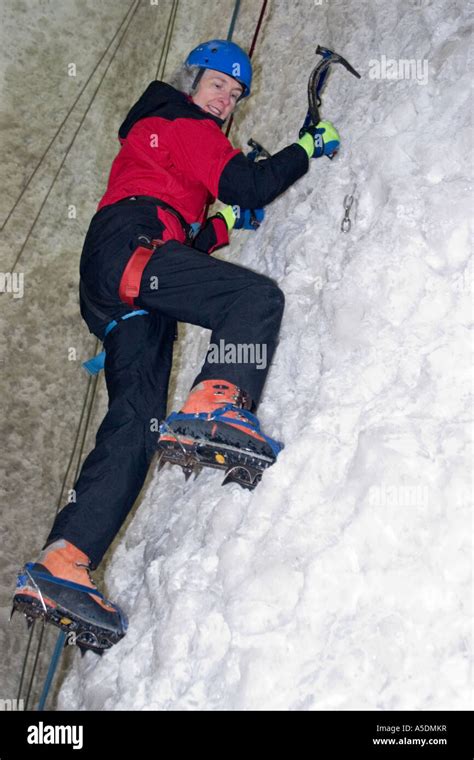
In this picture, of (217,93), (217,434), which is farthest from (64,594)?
(217,93)

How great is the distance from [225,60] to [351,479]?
4.95 ft

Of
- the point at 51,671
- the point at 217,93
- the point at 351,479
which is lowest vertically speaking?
the point at 51,671

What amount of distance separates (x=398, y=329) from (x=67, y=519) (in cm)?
97

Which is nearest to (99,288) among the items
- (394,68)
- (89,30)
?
(394,68)

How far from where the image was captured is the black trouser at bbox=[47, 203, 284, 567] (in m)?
2.22

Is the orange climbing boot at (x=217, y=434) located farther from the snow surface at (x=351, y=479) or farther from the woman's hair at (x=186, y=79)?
the woman's hair at (x=186, y=79)

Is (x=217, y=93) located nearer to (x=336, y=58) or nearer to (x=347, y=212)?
(x=336, y=58)

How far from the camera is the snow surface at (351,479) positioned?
173cm

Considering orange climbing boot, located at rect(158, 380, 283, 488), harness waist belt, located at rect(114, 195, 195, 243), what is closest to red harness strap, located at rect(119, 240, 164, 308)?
harness waist belt, located at rect(114, 195, 195, 243)

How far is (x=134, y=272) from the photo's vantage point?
2363 mm

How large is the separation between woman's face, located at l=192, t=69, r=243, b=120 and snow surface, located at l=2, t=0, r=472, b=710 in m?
0.32

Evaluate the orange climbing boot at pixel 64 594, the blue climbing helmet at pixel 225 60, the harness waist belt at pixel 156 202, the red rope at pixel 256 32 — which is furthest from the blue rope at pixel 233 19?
the orange climbing boot at pixel 64 594

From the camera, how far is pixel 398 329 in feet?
6.91
